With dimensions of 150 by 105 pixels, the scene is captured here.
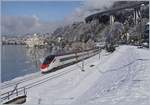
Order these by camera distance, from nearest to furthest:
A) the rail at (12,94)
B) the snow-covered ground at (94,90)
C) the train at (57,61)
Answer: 1. the snow-covered ground at (94,90)
2. the rail at (12,94)
3. the train at (57,61)

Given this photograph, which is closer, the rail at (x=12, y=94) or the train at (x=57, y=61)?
the rail at (x=12, y=94)

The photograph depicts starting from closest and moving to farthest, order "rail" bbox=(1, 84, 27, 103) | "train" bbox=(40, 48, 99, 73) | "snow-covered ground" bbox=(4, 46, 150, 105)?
1. "snow-covered ground" bbox=(4, 46, 150, 105)
2. "rail" bbox=(1, 84, 27, 103)
3. "train" bbox=(40, 48, 99, 73)

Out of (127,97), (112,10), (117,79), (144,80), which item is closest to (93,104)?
(127,97)

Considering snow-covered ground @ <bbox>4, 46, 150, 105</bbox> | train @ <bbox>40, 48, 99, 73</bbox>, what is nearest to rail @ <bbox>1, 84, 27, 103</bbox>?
snow-covered ground @ <bbox>4, 46, 150, 105</bbox>

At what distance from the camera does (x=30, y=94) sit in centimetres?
2817

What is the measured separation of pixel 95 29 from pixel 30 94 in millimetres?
163728

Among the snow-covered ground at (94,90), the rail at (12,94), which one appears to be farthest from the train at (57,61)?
the rail at (12,94)

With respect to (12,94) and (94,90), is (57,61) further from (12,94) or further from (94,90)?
(12,94)

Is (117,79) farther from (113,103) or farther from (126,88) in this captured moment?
(113,103)

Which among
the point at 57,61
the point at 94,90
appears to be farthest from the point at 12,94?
the point at 57,61

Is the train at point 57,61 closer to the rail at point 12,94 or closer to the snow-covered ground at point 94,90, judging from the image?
the snow-covered ground at point 94,90

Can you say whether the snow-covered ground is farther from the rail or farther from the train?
the train

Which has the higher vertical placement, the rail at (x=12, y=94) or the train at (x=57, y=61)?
the train at (x=57, y=61)

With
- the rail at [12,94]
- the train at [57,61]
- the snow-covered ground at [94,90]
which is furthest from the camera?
the train at [57,61]
